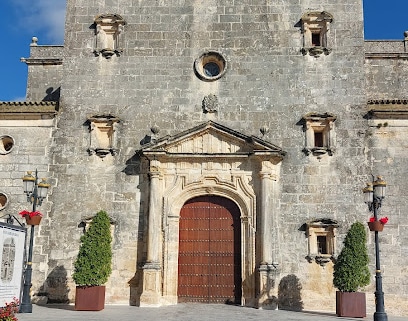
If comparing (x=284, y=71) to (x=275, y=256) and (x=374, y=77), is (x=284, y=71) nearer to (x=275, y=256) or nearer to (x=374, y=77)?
(x=374, y=77)

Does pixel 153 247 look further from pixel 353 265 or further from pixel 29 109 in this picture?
pixel 29 109

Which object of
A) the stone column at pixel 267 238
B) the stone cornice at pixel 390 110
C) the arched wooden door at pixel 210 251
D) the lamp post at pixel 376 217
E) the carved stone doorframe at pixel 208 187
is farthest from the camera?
the stone cornice at pixel 390 110

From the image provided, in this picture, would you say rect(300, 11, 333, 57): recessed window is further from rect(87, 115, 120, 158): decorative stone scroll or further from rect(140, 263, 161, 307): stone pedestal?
rect(140, 263, 161, 307): stone pedestal

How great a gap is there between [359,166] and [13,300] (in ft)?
35.0

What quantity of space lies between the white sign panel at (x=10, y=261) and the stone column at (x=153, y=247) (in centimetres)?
565

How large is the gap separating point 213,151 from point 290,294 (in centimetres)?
477

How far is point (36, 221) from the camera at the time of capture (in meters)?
14.2

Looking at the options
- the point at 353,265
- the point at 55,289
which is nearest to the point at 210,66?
the point at 353,265

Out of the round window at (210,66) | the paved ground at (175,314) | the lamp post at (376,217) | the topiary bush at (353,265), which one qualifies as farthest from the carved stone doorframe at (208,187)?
the lamp post at (376,217)

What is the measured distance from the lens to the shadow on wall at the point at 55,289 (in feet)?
51.9

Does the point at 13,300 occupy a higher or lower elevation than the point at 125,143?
lower

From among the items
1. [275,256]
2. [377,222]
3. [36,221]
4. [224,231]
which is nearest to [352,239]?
[377,222]

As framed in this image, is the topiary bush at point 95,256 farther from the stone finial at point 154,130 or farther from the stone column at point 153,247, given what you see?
the stone finial at point 154,130

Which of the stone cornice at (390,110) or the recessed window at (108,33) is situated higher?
the recessed window at (108,33)
